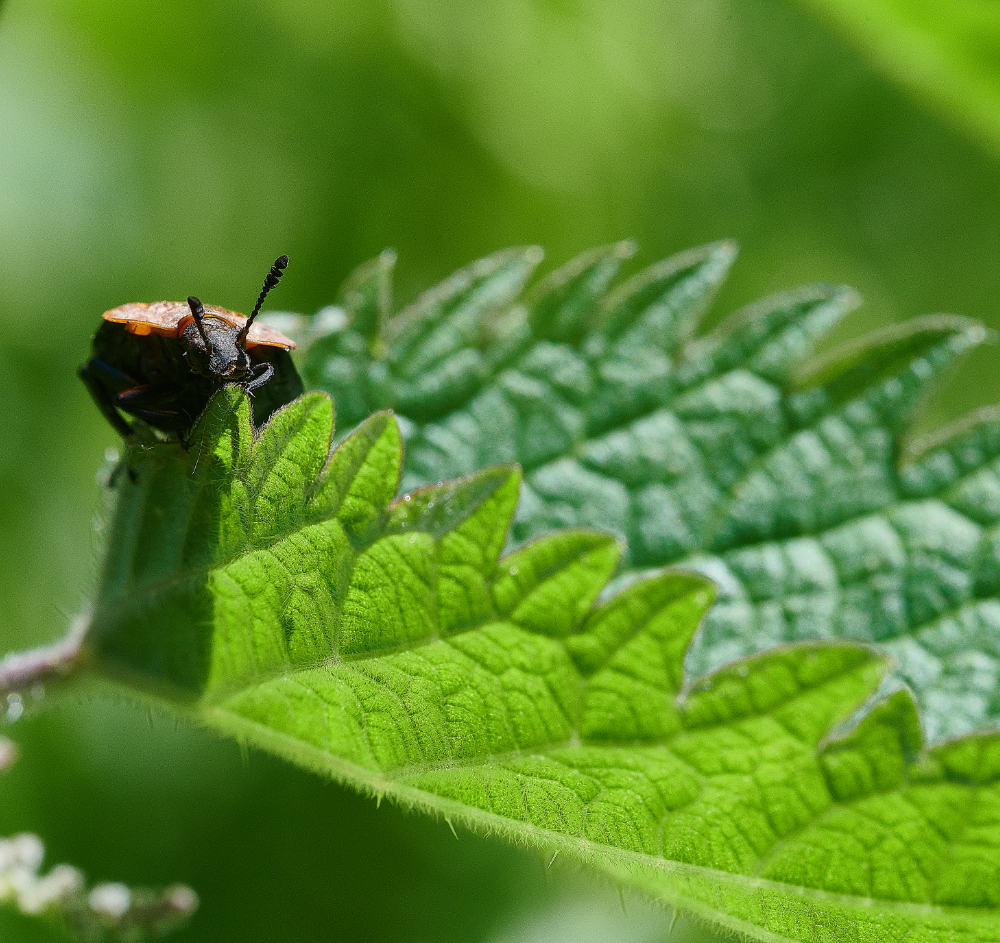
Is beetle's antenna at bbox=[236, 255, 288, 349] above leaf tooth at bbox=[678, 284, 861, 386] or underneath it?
underneath

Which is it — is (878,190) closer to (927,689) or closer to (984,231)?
(984,231)

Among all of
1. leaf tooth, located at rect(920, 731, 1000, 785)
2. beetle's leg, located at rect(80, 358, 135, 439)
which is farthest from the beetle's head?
leaf tooth, located at rect(920, 731, 1000, 785)

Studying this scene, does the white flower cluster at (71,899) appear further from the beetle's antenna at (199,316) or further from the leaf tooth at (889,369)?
the leaf tooth at (889,369)

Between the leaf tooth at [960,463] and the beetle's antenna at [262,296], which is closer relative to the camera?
the beetle's antenna at [262,296]

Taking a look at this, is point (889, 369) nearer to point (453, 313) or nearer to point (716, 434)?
point (716, 434)

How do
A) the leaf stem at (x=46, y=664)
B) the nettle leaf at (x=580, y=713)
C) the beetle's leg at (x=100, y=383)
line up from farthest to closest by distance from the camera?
the beetle's leg at (x=100, y=383)
the leaf stem at (x=46, y=664)
the nettle leaf at (x=580, y=713)

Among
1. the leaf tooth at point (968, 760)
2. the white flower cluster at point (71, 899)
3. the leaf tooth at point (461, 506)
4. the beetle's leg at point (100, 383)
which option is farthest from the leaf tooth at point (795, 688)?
the beetle's leg at point (100, 383)

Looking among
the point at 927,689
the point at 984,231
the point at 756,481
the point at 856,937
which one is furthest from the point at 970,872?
the point at 984,231

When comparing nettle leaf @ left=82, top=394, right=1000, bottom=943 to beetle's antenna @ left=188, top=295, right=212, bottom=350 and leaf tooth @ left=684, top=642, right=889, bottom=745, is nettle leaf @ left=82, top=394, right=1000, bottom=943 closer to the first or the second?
leaf tooth @ left=684, top=642, right=889, bottom=745
